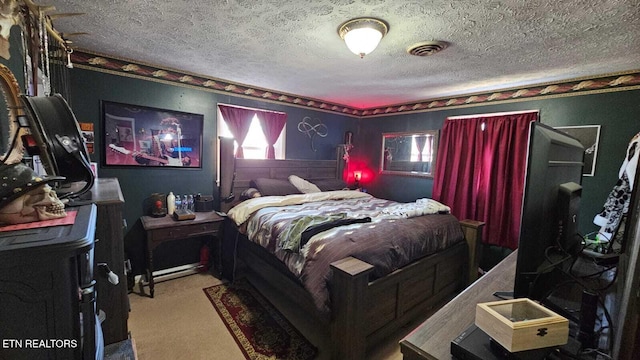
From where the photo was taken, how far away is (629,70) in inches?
100

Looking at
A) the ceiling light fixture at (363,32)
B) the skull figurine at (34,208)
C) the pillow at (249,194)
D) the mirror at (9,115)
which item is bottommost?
the pillow at (249,194)

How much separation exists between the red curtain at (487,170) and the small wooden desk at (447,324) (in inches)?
98.0

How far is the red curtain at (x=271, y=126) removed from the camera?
3863mm

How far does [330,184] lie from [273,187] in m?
1.08

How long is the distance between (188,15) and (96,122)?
178cm

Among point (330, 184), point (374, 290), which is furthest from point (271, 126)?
point (374, 290)

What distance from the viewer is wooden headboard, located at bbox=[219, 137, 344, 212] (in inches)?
133

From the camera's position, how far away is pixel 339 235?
210 cm

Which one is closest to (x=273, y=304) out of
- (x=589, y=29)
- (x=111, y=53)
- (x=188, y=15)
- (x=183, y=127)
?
(x=183, y=127)

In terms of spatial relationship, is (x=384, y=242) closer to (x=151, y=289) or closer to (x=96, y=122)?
(x=151, y=289)

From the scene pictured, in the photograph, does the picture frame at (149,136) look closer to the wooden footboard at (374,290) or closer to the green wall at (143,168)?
the green wall at (143,168)

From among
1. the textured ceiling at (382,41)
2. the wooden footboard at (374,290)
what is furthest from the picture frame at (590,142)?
the wooden footboard at (374,290)

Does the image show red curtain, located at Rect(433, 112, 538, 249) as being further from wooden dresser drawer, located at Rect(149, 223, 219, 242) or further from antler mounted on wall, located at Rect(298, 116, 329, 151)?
wooden dresser drawer, located at Rect(149, 223, 219, 242)

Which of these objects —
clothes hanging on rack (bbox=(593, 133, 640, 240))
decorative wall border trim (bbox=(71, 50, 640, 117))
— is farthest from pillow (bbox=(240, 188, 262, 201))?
clothes hanging on rack (bbox=(593, 133, 640, 240))
